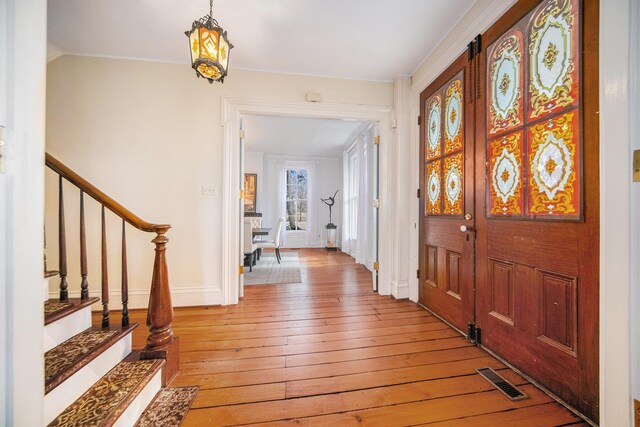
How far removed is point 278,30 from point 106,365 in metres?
2.59

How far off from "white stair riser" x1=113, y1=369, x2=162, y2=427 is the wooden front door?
2.11m

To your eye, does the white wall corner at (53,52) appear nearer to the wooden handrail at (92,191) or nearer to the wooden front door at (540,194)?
the wooden handrail at (92,191)

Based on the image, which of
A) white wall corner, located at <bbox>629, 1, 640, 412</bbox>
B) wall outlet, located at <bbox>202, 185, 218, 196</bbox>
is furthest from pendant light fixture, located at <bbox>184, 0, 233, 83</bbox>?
white wall corner, located at <bbox>629, 1, 640, 412</bbox>

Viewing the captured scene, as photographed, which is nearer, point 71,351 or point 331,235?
point 71,351

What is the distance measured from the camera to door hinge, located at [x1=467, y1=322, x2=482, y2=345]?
72.3 inches

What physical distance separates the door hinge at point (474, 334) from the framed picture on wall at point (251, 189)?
5.64 metres

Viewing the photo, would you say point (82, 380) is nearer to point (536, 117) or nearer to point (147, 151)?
point (147, 151)

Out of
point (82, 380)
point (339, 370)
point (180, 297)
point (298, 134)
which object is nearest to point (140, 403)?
point (82, 380)

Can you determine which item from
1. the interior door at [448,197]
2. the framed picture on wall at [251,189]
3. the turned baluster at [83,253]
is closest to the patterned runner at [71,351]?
the turned baluster at [83,253]

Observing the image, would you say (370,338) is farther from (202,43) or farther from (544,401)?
(202,43)

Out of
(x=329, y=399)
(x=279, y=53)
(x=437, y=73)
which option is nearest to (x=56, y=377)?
(x=329, y=399)

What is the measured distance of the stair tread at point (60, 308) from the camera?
121cm

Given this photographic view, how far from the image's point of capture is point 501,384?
4.68ft

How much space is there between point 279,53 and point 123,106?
1.66m
